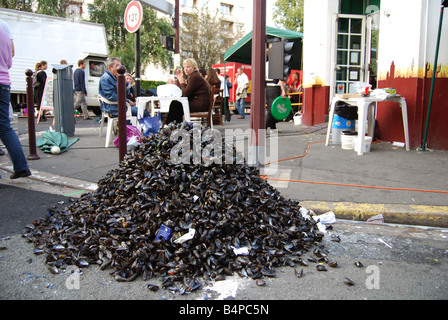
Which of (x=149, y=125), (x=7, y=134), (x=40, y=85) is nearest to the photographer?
(x=7, y=134)

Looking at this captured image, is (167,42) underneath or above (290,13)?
underneath

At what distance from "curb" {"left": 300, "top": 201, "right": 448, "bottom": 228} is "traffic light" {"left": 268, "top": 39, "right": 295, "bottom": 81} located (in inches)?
99.4

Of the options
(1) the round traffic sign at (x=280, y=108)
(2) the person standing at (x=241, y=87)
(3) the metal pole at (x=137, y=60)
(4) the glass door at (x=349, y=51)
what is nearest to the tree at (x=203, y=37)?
(2) the person standing at (x=241, y=87)

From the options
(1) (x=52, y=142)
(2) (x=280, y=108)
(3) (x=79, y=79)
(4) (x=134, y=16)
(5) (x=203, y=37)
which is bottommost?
(1) (x=52, y=142)

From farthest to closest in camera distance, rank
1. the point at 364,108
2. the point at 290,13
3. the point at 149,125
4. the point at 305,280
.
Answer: the point at 290,13, the point at 364,108, the point at 149,125, the point at 305,280

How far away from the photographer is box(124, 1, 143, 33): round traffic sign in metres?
8.01

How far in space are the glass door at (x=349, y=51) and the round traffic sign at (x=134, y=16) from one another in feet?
17.0

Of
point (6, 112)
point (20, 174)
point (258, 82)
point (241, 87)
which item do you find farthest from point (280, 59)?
Answer: point (241, 87)

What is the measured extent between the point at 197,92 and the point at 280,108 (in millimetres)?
2011

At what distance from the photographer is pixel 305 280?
8.40ft

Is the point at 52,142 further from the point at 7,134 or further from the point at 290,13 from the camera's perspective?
the point at 290,13

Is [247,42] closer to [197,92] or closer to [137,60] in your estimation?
[137,60]

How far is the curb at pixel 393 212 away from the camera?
3.79m

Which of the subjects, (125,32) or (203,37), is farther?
(203,37)
